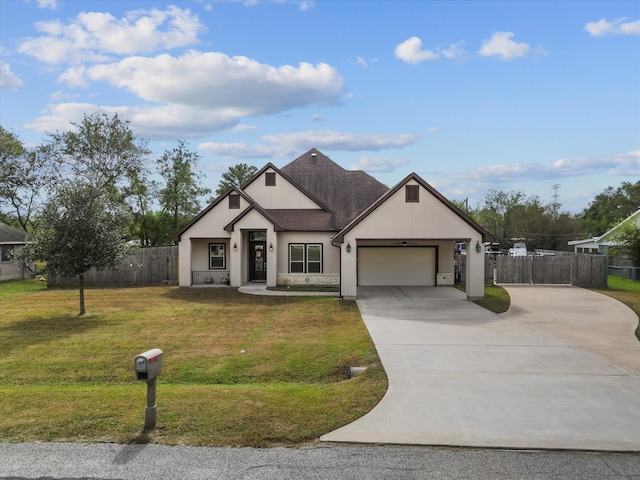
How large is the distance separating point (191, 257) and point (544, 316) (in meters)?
17.5

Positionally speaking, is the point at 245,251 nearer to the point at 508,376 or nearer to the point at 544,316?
the point at 544,316

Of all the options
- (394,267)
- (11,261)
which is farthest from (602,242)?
(11,261)

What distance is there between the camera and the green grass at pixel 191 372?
5805mm

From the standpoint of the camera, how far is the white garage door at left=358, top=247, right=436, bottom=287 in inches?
928

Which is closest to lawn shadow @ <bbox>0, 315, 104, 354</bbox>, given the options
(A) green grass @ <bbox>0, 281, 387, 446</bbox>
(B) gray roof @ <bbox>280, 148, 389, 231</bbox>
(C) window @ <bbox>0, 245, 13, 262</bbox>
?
(A) green grass @ <bbox>0, 281, 387, 446</bbox>

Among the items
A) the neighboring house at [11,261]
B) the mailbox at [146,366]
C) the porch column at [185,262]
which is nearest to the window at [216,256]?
the porch column at [185,262]

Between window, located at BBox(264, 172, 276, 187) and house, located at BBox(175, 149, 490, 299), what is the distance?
55 millimetres

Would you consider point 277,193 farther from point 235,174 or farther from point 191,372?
point 235,174

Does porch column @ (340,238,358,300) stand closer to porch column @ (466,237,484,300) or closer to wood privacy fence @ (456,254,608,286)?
porch column @ (466,237,484,300)

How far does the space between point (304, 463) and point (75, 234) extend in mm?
12885

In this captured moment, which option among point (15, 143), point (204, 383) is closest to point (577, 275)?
point (204, 383)

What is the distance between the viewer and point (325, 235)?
2370cm

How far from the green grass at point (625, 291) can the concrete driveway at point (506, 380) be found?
97.3 inches

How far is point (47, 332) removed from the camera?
12844 millimetres
